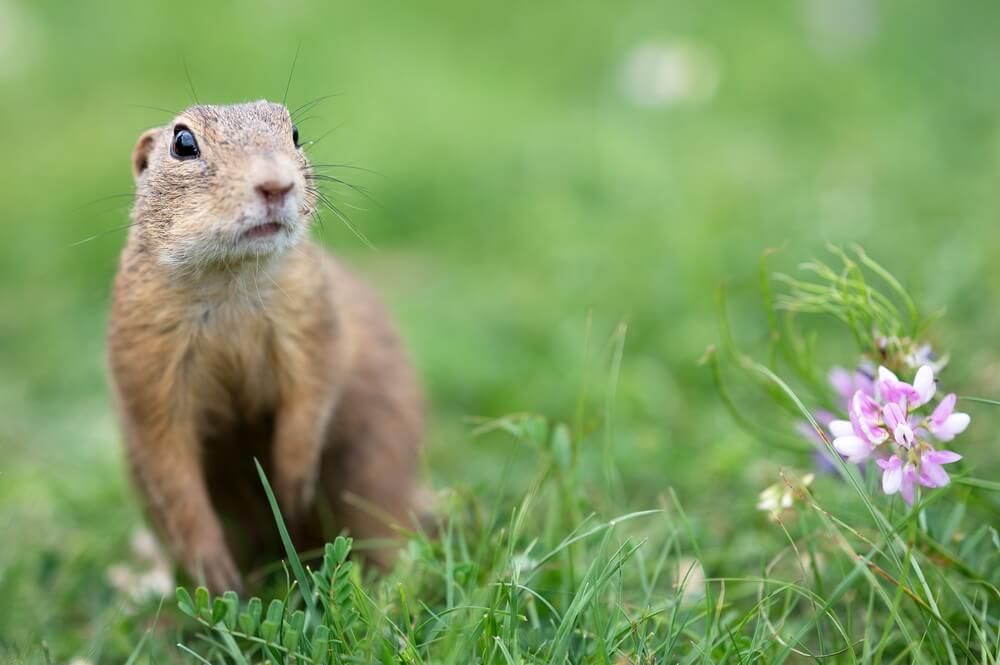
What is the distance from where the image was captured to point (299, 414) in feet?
11.0

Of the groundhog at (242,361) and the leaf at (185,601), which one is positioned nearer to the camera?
the leaf at (185,601)

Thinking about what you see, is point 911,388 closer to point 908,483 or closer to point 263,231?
point 908,483

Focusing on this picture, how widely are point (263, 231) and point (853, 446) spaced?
1476mm

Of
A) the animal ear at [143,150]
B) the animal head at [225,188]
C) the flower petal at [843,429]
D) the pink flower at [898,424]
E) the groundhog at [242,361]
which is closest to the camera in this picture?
the pink flower at [898,424]

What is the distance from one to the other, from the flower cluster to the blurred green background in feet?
3.07

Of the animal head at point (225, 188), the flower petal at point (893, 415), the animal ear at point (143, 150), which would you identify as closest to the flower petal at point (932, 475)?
the flower petal at point (893, 415)

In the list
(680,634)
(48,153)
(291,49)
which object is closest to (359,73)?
(291,49)

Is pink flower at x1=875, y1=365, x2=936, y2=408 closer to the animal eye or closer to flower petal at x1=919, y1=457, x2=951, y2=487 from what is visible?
flower petal at x1=919, y1=457, x2=951, y2=487

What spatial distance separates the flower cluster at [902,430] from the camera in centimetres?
242

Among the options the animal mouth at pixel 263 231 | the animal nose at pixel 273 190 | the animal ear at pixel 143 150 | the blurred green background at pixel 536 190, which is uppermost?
the animal ear at pixel 143 150

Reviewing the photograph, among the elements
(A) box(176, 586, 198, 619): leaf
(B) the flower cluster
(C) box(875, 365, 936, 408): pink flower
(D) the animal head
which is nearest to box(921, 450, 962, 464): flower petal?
(B) the flower cluster

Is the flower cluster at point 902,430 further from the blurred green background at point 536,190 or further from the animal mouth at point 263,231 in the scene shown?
the animal mouth at point 263,231

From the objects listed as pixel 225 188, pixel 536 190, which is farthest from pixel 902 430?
pixel 536 190

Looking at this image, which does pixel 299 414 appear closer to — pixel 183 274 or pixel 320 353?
pixel 320 353
